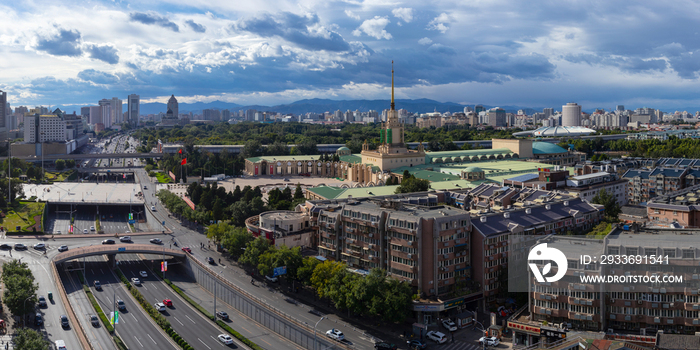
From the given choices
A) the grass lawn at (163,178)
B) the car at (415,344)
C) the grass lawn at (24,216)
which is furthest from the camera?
the grass lawn at (163,178)

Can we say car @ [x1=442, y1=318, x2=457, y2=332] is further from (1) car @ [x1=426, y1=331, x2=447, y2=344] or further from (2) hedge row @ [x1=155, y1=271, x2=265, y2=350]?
(2) hedge row @ [x1=155, y1=271, x2=265, y2=350]

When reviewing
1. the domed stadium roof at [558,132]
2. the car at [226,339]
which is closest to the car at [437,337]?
the car at [226,339]

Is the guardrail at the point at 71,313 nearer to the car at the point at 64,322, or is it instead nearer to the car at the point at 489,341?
the car at the point at 64,322

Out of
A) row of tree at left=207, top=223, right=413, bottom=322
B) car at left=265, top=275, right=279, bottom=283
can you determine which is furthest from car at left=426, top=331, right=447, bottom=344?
car at left=265, top=275, right=279, bottom=283

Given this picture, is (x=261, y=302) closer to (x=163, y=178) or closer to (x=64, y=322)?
(x=64, y=322)

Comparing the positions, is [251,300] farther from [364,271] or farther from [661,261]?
[661,261]

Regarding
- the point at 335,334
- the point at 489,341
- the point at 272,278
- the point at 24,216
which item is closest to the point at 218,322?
the point at 272,278
